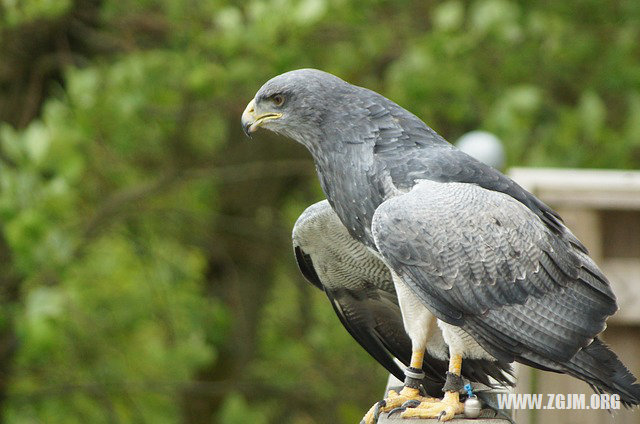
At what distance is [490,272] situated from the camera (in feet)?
8.13

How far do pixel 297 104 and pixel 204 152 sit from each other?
5040 millimetres

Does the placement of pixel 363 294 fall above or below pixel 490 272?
below

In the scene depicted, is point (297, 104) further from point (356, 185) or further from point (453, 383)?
point (453, 383)

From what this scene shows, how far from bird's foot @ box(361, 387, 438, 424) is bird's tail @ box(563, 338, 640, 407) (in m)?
0.39

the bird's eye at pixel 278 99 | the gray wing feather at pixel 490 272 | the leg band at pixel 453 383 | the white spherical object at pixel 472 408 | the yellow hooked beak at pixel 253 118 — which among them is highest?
the bird's eye at pixel 278 99

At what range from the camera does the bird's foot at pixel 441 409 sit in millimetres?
2486

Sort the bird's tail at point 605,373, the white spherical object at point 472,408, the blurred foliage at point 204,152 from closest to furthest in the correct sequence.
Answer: the bird's tail at point 605,373
the white spherical object at point 472,408
the blurred foliage at point 204,152

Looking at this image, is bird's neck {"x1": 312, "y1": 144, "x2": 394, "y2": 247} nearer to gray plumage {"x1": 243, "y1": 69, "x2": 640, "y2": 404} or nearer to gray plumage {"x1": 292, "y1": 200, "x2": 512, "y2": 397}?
gray plumage {"x1": 243, "y1": 69, "x2": 640, "y2": 404}

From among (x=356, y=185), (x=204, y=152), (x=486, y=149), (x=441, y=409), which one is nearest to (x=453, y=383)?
(x=441, y=409)

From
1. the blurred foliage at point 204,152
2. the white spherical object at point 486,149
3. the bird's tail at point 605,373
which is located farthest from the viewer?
the blurred foliage at point 204,152

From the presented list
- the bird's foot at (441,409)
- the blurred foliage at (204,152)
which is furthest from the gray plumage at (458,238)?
the blurred foliage at (204,152)

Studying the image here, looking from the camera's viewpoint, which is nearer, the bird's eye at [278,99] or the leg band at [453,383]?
the leg band at [453,383]

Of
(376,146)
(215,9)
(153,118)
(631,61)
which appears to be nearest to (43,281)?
(153,118)

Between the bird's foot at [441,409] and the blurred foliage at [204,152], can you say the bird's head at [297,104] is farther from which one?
the blurred foliage at [204,152]
